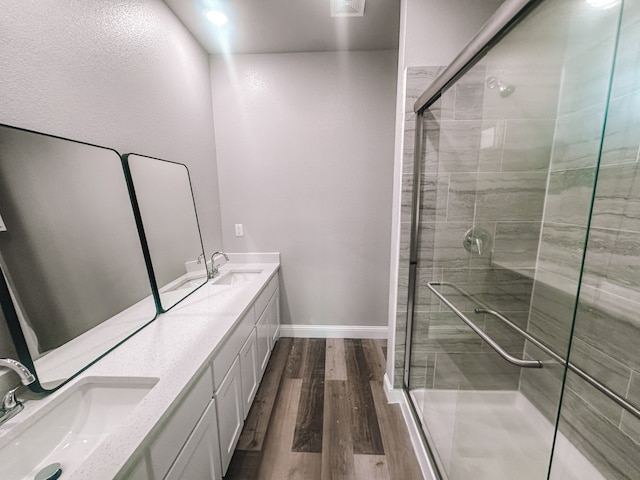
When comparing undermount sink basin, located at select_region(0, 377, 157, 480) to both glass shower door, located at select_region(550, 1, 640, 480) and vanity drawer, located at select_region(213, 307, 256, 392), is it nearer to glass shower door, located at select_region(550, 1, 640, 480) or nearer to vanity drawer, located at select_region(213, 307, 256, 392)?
vanity drawer, located at select_region(213, 307, 256, 392)

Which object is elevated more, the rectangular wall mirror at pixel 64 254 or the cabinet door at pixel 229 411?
the rectangular wall mirror at pixel 64 254

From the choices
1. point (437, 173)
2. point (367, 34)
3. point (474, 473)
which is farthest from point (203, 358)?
point (367, 34)

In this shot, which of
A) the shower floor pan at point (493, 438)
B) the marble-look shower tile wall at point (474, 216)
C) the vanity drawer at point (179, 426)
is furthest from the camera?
the marble-look shower tile wall at point (474, 216)

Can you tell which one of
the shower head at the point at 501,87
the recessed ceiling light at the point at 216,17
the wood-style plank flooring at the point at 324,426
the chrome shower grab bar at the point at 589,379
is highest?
the recessed ceiling light at the point at 216,17

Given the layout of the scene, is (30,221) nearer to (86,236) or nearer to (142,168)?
(86,236)

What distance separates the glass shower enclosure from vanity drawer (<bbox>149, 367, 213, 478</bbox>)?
1203 mm

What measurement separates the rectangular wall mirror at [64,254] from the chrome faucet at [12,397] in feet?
0.21

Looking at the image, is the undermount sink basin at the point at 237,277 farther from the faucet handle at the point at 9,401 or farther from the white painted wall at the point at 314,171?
the faucet handle at the point at 9,401

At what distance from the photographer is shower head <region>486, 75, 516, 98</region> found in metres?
1.37

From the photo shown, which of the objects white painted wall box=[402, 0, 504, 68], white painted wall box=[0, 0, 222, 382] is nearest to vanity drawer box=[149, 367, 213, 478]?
white painted wall box=[0, 0, 222, 382]

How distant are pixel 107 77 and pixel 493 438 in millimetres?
2820

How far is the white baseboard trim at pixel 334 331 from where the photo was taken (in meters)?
2.60

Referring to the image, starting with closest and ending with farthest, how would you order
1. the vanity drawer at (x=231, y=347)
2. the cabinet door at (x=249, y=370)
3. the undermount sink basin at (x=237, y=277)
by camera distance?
the vanity drawer at (x=231, y=347) < the cabinet door at (x=249, y=370) < the undermount sink basin at (x=237, y=277)

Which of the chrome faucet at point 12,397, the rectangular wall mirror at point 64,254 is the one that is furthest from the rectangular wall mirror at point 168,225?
the chrome faucet at point 12,397
